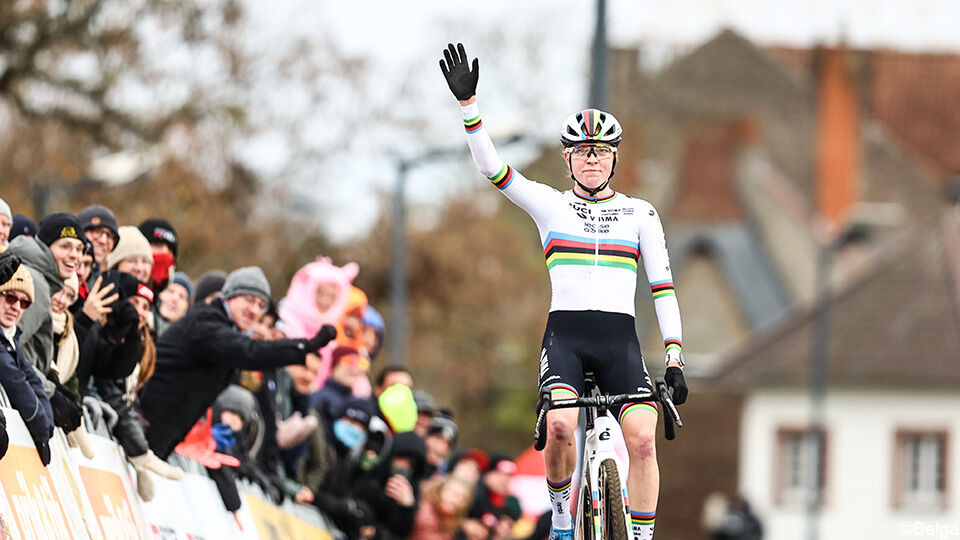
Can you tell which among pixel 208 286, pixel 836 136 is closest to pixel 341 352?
pixel 208 286

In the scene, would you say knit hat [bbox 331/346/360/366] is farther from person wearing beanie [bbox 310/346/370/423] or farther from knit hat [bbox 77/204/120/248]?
knit hat [bbox 77/204/120/248]

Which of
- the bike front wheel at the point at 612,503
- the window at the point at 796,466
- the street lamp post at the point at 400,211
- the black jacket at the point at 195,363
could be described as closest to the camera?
the bike front wheel at the point at 612,503

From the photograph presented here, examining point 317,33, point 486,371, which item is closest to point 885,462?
point 486,371

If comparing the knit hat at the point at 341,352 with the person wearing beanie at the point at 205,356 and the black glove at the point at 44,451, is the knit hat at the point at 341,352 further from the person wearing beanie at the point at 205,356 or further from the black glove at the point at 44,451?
the black glove at the point at 44,451

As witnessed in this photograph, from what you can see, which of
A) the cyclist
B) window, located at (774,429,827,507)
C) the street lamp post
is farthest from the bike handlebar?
window, located at (774,429,827,507)

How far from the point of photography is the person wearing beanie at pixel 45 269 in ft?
31.4

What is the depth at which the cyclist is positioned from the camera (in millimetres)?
10055

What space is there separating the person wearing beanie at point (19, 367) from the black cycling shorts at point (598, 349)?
8.17 feet

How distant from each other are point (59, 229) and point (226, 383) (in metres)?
2.01

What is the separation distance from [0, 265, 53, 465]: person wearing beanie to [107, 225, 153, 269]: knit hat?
1616mm

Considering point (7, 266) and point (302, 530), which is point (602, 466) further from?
point (302, 530)

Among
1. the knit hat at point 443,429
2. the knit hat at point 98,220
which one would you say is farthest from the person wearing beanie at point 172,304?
the knit hat at point 443,429

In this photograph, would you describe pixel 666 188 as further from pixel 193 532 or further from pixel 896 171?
pixel 193 532

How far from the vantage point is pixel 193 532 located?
11195mm
